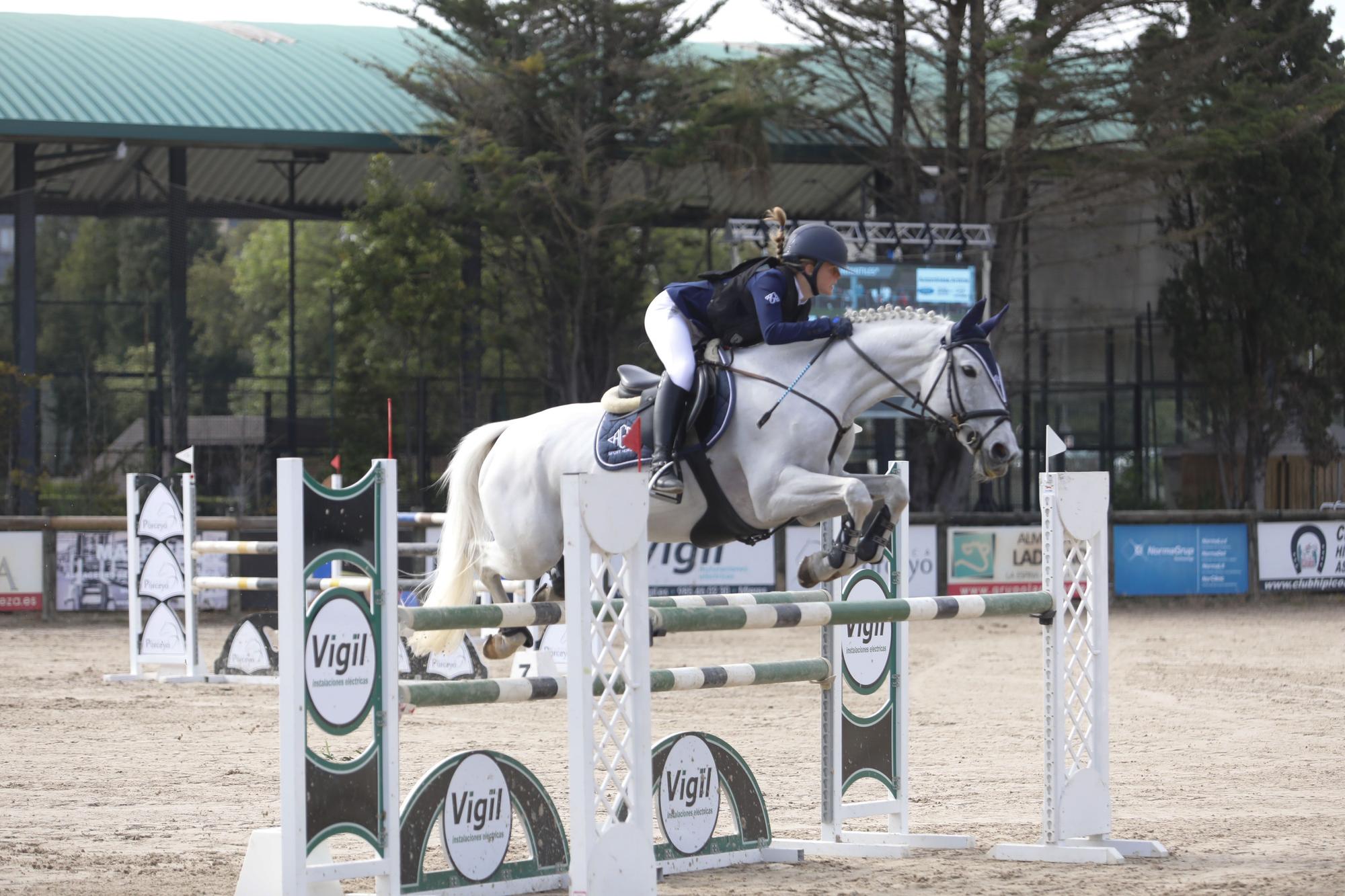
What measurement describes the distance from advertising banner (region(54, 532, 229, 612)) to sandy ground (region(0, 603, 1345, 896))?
1545 millimetres

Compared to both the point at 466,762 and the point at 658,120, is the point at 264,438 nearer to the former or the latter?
the point at 658,120

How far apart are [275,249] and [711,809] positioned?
4472cm

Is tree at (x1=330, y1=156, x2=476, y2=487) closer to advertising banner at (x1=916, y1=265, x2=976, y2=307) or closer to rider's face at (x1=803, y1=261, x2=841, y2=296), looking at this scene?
advertising banner at (x1=916, y1=265, x2=976, y2=307)

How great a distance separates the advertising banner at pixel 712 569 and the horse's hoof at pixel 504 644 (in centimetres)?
951

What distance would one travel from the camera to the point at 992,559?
16.4 metres

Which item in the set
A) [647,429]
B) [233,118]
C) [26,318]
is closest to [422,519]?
[647,429]

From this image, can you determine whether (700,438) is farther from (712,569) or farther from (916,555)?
(916,555)

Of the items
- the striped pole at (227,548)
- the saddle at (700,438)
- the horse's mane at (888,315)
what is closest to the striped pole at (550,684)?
the saddle at (700,438)

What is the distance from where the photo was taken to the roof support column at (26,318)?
1908cm

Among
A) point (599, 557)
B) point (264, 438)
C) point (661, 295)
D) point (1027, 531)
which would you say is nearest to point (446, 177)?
point (264, 438)

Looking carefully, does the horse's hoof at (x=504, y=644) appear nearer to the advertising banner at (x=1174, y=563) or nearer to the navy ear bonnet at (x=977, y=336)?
the navy ear bonnet at (x=977, y=336)

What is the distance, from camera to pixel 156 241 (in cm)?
4916

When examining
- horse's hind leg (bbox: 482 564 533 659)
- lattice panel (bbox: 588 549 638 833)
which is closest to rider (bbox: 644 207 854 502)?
horse's hind leg (bbox: 482 564 533 659)

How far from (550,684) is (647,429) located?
149 centimetres
